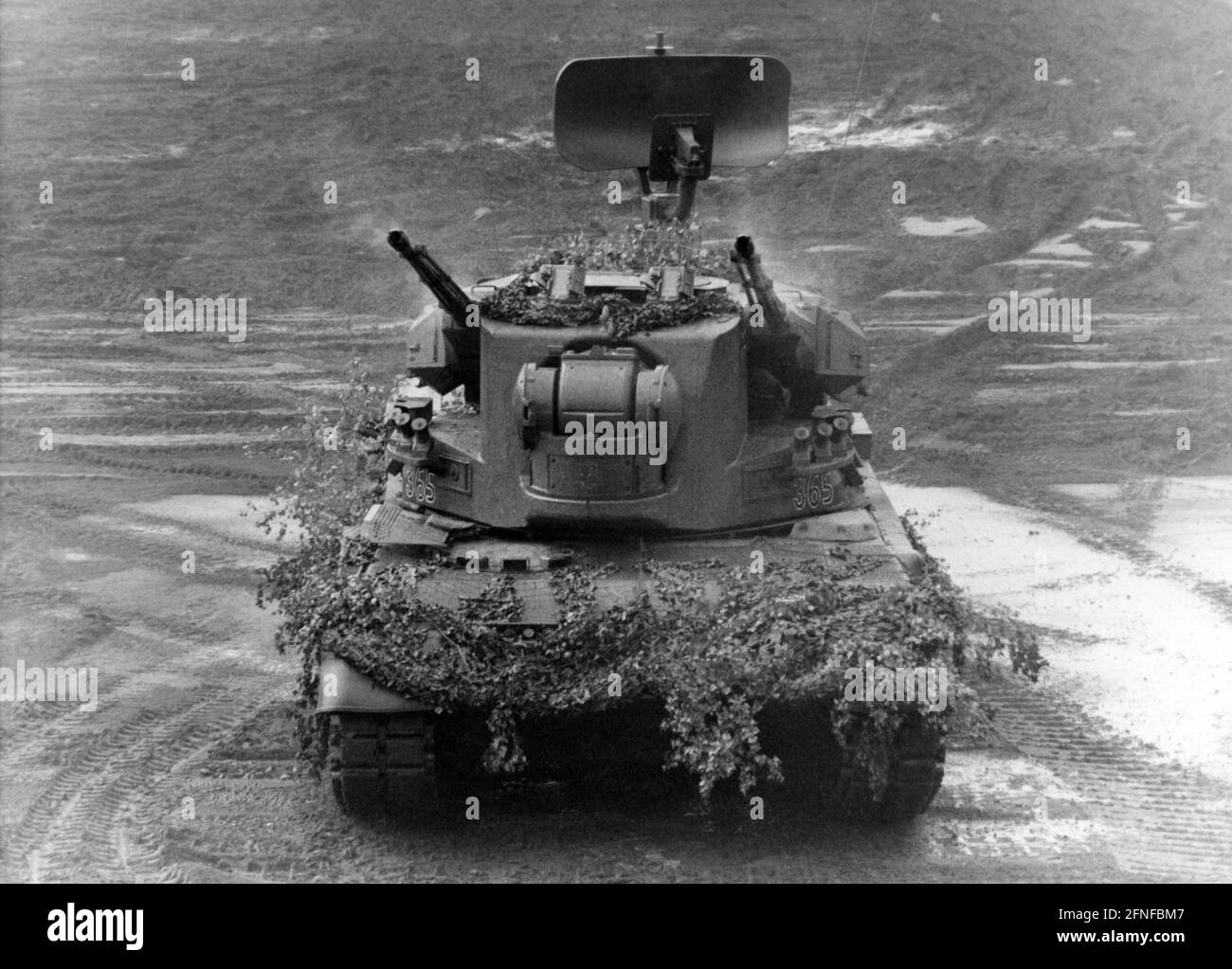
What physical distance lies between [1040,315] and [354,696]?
15.5m

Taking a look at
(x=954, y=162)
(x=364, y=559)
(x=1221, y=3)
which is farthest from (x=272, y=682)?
(x=1221, y=3)

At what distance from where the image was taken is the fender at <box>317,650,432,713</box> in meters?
10.3

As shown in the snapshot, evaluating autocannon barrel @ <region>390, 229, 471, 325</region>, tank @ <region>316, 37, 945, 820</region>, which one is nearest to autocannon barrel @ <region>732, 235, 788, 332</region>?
tank @ <region>316, 37, 945, 820</region>

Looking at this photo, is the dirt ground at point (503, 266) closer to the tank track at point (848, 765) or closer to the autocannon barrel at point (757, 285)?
the tank track at point (848, 765)

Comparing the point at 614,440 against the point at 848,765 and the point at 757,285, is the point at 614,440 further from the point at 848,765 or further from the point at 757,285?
the point at 848,765
